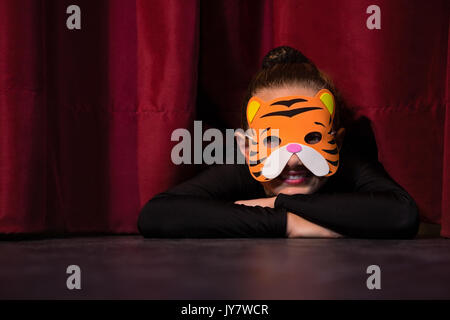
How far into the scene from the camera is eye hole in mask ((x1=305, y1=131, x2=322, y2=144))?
3.07 ft

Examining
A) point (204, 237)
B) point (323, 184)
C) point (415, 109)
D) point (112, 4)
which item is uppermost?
point (112, 4)

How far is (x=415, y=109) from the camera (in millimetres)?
1158

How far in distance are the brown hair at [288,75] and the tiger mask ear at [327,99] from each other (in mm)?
26

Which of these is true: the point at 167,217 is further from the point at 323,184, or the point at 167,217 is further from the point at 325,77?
the point at 325,77

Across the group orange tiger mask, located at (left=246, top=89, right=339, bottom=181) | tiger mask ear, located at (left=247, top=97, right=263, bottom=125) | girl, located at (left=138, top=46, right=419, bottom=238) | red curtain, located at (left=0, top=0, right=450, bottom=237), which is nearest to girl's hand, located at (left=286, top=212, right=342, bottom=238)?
girl, located at (left=138, top=46, right=419, bottom=238)

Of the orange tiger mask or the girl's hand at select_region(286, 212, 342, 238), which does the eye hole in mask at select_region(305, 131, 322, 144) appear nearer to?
the orange tiger mask

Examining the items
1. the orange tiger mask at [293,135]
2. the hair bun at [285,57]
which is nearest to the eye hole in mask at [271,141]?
the orange tiger mask at [293,135]

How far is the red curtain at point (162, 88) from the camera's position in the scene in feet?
3.71

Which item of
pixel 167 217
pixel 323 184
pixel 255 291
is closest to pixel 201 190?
pixel 167 217

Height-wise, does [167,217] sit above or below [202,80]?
below

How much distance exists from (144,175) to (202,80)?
33 cm

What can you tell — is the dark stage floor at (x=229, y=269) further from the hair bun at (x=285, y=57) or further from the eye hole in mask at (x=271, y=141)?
the hair bun at (x=285, y=57)

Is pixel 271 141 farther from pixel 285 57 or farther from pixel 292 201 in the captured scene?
pixel 285 57
